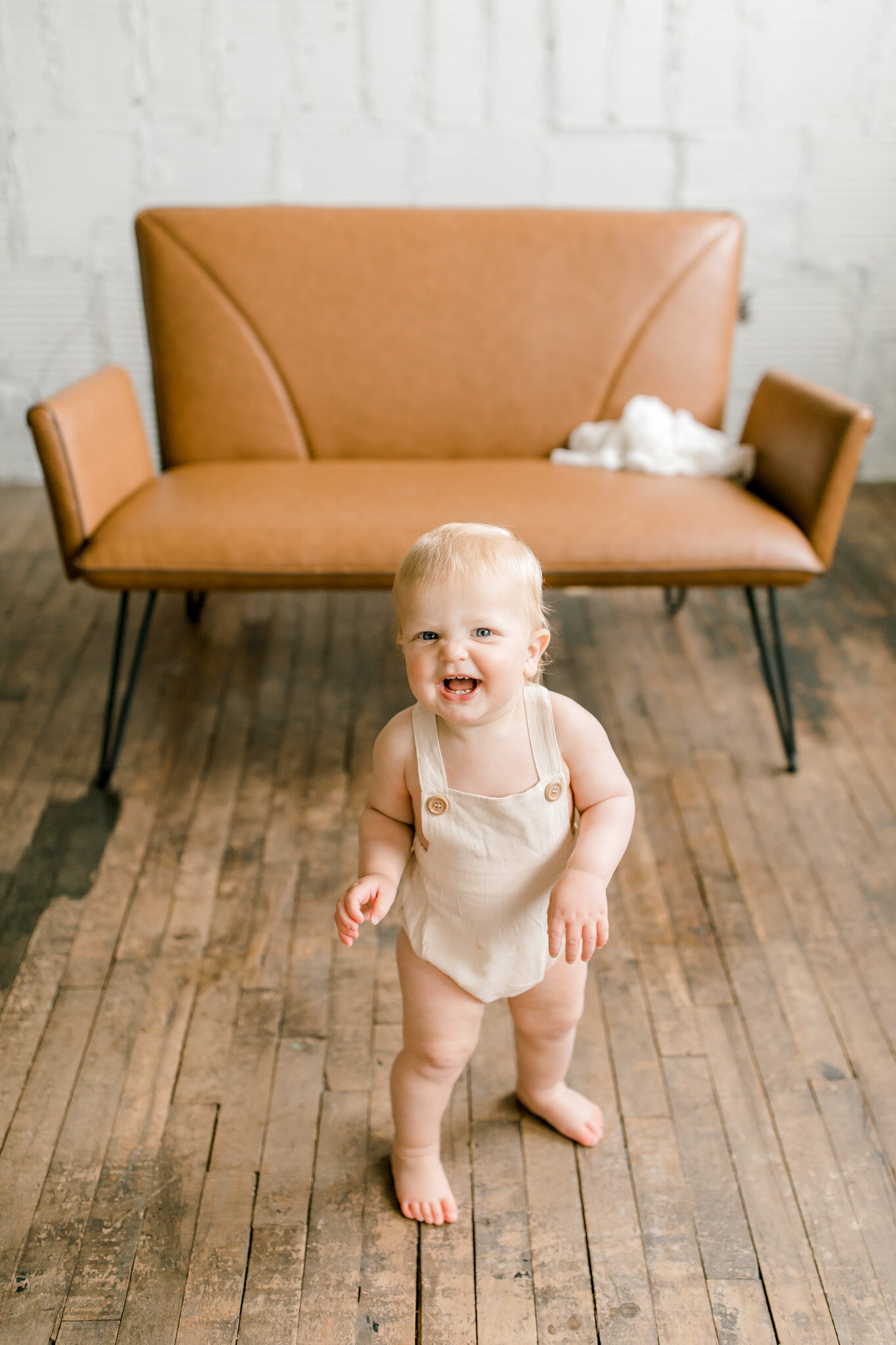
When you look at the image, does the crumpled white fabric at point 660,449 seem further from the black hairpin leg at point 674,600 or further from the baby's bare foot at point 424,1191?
the baby's bare foot at point 424,1191

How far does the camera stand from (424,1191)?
1142mm

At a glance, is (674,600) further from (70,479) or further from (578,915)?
(578,915)

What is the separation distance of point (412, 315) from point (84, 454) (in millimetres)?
803

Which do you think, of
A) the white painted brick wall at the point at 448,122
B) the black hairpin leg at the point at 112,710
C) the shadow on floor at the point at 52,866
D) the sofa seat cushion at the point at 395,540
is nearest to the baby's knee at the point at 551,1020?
the shadow on floor at the point at 52,866

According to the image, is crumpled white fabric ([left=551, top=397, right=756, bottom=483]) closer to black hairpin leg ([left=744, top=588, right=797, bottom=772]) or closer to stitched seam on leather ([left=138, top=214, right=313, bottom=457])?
black hairpin leg ([left=744, top=588, right=797, bottom=772])

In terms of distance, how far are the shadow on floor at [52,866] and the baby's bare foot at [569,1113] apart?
0.75 m

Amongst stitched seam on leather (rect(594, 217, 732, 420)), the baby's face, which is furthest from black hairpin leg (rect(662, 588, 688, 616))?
the baby's face

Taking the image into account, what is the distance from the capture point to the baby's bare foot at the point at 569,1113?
122 cm

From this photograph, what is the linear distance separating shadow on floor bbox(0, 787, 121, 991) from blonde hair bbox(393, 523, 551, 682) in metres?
0.95

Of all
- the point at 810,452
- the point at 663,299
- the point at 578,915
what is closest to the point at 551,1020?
the point at 578,915

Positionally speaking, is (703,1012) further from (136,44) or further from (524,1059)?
(136,44)

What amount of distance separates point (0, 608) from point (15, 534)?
1.84ft

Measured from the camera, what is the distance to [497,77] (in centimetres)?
301

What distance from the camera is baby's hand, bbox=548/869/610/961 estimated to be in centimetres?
93
